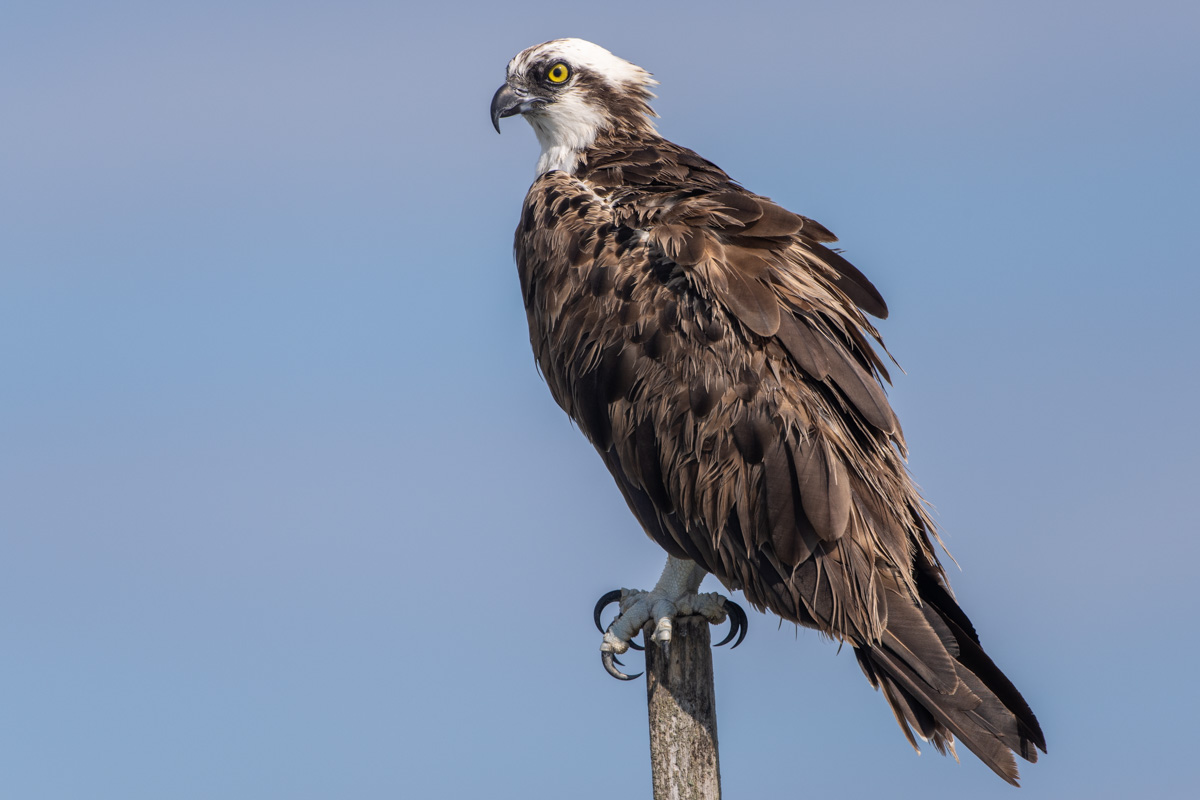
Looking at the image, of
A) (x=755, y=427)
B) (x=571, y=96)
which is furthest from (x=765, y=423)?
(x=571, y=96)

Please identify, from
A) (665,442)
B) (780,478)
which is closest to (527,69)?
(665,442)

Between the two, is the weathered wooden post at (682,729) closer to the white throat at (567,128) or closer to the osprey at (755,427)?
the osprey at (755,427)

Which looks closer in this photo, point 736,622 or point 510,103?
point 736,622

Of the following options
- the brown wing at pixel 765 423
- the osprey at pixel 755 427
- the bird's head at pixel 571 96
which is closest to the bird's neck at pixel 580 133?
the bird's head at pixel 571 96

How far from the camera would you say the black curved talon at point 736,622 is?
6.41 m

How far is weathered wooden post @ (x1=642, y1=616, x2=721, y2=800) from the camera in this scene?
18.2 ft

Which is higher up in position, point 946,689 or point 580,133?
point 580,133

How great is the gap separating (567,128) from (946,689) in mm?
→ 4015

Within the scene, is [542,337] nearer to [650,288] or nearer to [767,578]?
[650,288]

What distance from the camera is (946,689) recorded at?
5.61 metres

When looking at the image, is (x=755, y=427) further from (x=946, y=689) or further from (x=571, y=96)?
(x=571, y=96)

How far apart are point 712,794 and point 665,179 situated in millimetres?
3270

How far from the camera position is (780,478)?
601 centimetres

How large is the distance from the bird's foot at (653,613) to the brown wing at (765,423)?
0.17 meters
